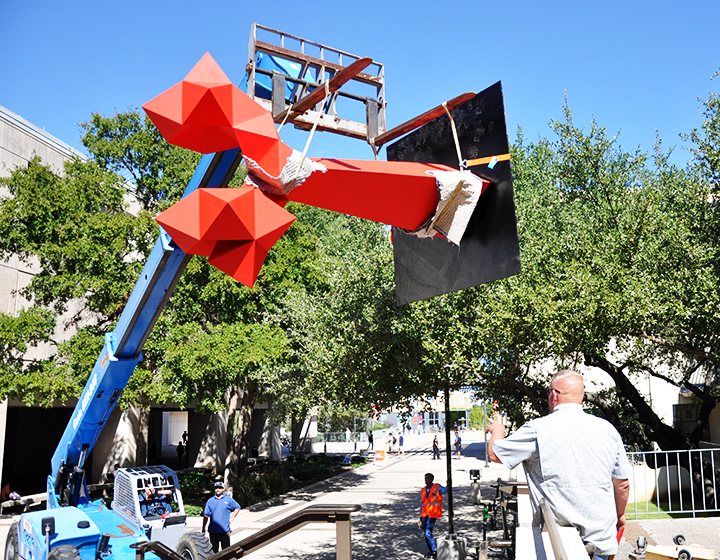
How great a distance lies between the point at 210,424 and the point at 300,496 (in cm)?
1270

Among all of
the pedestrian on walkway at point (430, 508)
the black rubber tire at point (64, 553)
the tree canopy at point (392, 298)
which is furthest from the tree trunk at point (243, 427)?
the black rubber tire at point (64, 553)

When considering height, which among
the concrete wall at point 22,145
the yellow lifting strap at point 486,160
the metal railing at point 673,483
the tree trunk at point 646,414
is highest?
the concrete wall at point 22,145

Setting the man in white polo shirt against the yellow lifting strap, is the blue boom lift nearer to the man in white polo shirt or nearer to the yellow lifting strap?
the yellow lifting strap

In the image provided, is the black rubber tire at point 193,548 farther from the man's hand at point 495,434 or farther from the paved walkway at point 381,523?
the man's hand at point 495,434

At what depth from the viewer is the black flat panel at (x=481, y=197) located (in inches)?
181

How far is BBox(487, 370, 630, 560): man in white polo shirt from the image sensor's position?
3557mm

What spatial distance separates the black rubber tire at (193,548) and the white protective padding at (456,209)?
26.4 ft

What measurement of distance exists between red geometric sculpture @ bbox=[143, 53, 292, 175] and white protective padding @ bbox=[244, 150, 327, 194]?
0.22 ft

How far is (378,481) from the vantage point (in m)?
29.4

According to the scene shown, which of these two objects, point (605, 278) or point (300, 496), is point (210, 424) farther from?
point (605, 278)

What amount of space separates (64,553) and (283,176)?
8178mm

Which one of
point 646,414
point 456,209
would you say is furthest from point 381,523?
point 456,209

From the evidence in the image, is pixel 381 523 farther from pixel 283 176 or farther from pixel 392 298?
pixel 283 176

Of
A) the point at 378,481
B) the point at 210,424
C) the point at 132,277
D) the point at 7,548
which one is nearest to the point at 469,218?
the point at 7,548
